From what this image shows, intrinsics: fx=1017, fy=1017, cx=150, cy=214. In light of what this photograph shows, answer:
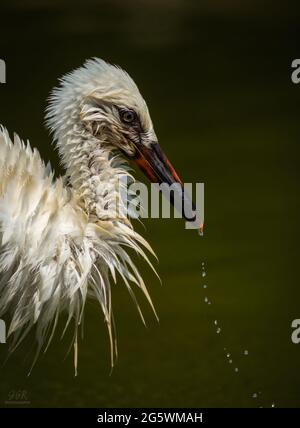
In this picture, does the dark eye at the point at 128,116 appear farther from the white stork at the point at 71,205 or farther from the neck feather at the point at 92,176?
the neck feather at the point at 92,176

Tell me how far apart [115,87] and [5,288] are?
2.25 ft

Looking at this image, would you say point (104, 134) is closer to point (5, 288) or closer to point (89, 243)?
point (89, 243)

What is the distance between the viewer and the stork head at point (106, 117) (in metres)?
3.01

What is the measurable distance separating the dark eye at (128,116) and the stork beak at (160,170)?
10 centimetres

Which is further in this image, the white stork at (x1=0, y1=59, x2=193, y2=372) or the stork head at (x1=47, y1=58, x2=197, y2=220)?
the stork head at (x1=47, y1=58, x2=197, y2=220)

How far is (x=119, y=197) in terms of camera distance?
2.98 meters

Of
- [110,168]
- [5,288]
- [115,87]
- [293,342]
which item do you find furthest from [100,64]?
[293,342]

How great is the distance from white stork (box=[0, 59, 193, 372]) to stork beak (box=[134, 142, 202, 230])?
27mm

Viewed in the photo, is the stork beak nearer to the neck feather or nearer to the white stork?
the white stork

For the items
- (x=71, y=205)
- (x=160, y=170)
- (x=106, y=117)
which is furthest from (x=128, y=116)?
(x=71, y=205)

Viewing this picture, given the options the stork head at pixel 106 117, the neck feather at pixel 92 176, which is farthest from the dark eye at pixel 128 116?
the neck feather at pixel 92 176

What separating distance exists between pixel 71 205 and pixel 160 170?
0.37 metres

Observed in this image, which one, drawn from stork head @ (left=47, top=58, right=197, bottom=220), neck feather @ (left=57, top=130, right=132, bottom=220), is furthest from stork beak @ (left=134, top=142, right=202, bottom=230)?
neck feather @ (left=57, top=130, right=132, bottom=220)

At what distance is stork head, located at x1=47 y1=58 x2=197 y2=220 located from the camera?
3.01m
